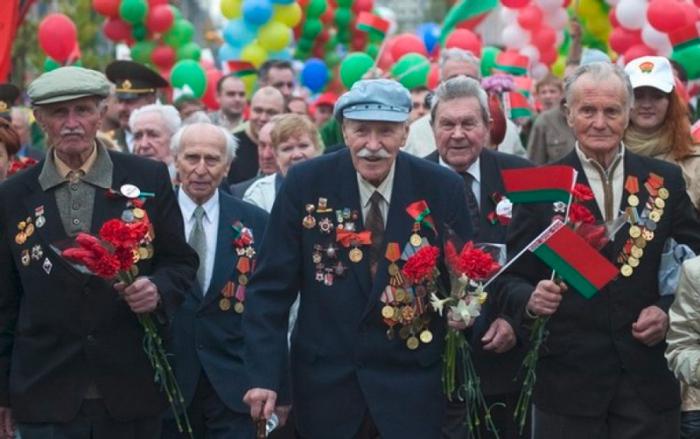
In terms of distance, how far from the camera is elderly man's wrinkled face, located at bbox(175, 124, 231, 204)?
907 centimetres

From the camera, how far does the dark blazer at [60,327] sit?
757cm

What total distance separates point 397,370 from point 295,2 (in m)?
12.6

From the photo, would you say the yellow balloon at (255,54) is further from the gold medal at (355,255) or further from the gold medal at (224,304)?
the gold medal at (355,255)

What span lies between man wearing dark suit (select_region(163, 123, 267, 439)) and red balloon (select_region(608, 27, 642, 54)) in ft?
22.1

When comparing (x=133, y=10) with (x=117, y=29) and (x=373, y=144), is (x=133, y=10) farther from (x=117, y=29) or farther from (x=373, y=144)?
(x=373, y=144)

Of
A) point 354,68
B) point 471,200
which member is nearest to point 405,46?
point 354,68

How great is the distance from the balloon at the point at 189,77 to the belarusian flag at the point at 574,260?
10598mm

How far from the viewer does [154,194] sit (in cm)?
784

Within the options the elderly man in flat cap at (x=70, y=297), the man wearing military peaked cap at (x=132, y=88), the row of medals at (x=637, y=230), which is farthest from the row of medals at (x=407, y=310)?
the man wearing military peaked cap at (x=132, y=88)

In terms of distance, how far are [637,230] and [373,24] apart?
39.1 ft

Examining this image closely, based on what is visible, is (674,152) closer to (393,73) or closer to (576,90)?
(576,90)

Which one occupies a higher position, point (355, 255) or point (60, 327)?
point (355, 255)

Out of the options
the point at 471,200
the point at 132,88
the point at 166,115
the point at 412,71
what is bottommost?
the point at 471,200

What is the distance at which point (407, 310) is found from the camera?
709cm
